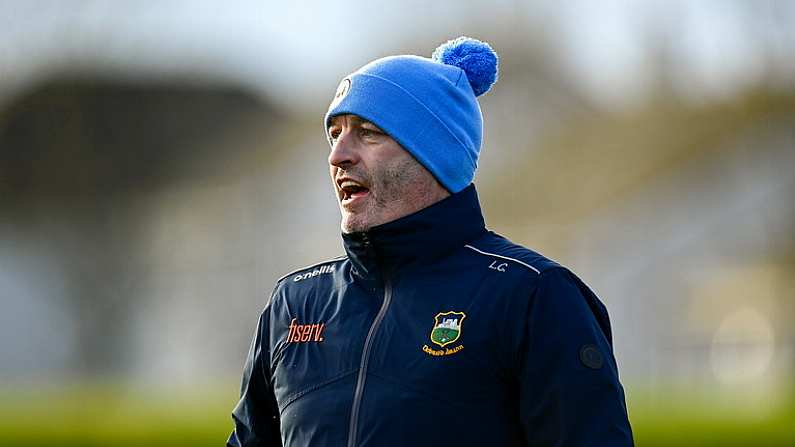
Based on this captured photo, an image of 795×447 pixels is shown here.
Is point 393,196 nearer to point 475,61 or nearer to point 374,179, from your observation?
point 374,179

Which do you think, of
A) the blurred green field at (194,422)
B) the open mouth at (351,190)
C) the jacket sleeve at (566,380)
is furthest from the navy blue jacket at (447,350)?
the blurred green field at (194,422)

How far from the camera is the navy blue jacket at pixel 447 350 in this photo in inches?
128

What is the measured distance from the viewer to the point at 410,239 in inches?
138

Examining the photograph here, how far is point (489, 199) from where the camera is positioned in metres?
26.0

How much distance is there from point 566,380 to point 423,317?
0.37m

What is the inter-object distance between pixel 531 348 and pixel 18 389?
15.9 m

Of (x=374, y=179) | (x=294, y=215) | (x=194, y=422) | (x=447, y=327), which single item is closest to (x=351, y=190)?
(x=374, y=179)

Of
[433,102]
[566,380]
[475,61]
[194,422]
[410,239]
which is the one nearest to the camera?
[566,380]

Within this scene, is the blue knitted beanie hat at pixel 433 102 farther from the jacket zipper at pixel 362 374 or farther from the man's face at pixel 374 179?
the jacket zipper at pixel 362 374

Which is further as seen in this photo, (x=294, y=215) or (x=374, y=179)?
(x=294, y=215)

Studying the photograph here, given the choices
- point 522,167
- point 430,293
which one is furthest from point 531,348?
point 522,167

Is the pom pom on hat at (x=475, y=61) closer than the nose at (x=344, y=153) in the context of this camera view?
No

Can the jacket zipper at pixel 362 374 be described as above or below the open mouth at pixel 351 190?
below

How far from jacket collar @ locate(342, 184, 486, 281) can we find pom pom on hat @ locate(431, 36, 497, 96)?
1.43ft
